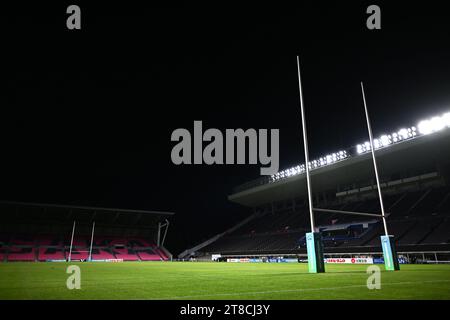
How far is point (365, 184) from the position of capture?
35.2m

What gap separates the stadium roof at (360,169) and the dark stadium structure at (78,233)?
14.5 m

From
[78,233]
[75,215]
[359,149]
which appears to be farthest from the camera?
[78,233]

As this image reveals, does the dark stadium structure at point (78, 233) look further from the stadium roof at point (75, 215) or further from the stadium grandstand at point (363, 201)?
the stadium grandstand at point (363, 201)

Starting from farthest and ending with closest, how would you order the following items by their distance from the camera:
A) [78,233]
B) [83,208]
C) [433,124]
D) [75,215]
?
[78,233] → [75,215] → [83,208] → [433,124]

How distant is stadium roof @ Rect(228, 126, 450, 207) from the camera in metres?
25.3

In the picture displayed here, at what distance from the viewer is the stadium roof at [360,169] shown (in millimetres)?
25281

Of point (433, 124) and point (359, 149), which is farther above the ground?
point (359, 149)

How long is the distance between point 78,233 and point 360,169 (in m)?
37.3

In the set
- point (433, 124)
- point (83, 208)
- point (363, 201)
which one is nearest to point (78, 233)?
point (83, 208)

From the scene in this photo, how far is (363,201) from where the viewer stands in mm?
34156

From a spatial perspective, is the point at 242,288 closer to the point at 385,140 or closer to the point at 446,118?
the point at 446,118

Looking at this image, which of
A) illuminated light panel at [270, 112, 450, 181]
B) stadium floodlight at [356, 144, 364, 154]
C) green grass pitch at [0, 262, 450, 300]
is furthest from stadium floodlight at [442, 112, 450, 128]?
green grass pitch at [0, 262, 450, 300]

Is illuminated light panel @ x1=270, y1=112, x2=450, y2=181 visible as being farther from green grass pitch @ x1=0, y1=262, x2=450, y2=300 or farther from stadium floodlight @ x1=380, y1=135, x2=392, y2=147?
green grass pitch @ x1=0, y1=262, x2=450, y2=300

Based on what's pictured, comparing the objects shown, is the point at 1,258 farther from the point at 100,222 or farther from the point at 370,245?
the point at 370,245
